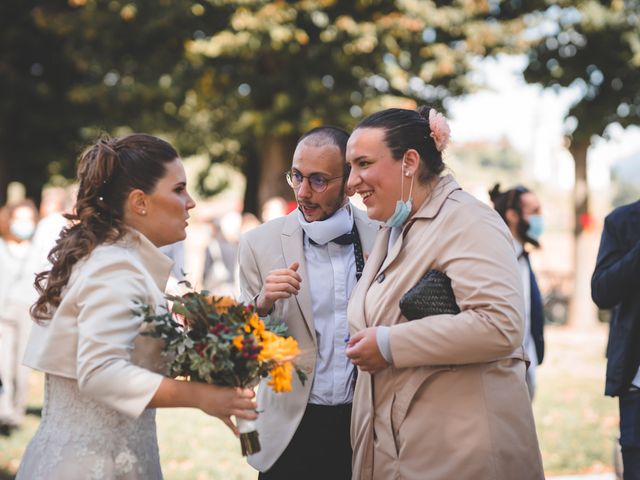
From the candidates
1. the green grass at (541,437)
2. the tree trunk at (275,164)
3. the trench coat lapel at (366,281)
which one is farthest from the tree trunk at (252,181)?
the trench coat lapel at (366,281)

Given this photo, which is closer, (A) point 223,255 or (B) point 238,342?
(B) point 238,342

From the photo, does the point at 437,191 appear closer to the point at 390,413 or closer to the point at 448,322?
the point at 448,322

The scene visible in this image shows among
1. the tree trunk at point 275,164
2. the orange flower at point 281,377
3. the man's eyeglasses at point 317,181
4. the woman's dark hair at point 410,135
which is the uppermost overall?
the tree trunk at point 275,164

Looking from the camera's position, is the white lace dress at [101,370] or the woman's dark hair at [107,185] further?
the woman's dark hair at [107,185]

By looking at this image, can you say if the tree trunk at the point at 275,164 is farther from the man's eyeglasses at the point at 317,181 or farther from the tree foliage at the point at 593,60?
the man's eyeglasses at the point at 317,181

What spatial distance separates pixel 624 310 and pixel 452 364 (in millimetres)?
1557

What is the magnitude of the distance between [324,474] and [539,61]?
15.3 meters

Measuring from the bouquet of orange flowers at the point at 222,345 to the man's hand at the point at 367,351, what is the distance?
253mm

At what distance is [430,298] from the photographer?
3.00 metres

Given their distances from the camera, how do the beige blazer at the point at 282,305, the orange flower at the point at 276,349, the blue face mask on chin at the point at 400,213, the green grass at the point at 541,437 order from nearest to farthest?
the orange flower at the point at 276,349 → the blue face mask on chin at the point at 400,213 → the beige blazer at the point at 282,305 → the green grass at the point at 541,437

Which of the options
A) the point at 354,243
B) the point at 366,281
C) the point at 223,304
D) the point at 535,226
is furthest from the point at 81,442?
the point at 535,226

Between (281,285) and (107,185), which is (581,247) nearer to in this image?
(281,285)

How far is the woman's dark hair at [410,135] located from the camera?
10.6ft

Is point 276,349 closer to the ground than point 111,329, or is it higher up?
closer to the ground
